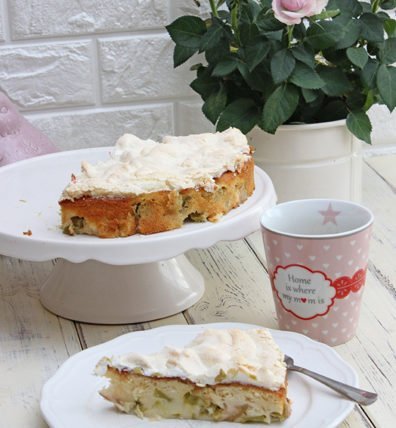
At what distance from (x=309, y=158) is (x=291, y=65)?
149mm

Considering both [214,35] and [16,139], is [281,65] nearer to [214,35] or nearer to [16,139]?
[214,35]

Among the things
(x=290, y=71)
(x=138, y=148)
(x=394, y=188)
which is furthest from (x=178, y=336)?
(x=394, y=188)

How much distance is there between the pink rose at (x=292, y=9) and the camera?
130cm

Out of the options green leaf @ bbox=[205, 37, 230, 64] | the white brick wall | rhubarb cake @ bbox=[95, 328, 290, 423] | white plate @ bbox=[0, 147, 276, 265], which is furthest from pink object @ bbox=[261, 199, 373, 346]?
the white brick wall

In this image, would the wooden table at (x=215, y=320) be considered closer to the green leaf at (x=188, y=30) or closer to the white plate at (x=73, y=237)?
the white plate at (x=73, y=237)

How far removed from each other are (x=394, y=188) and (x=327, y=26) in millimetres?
349

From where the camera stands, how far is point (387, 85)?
1.42 metres

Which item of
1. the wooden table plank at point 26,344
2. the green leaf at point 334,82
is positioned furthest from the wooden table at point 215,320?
the green leaf at point 334,82

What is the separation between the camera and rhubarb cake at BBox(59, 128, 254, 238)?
43.2 inches

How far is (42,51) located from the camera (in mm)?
1618

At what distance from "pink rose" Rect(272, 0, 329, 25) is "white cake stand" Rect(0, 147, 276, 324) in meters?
0.20

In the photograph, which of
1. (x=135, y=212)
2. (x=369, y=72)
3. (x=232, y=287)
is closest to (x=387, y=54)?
(x=369, y=72)

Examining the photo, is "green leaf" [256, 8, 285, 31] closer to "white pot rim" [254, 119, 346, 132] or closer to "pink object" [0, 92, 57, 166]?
"white pot rim" [254, 119, 346, 132]

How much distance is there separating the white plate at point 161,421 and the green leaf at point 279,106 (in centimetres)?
39
